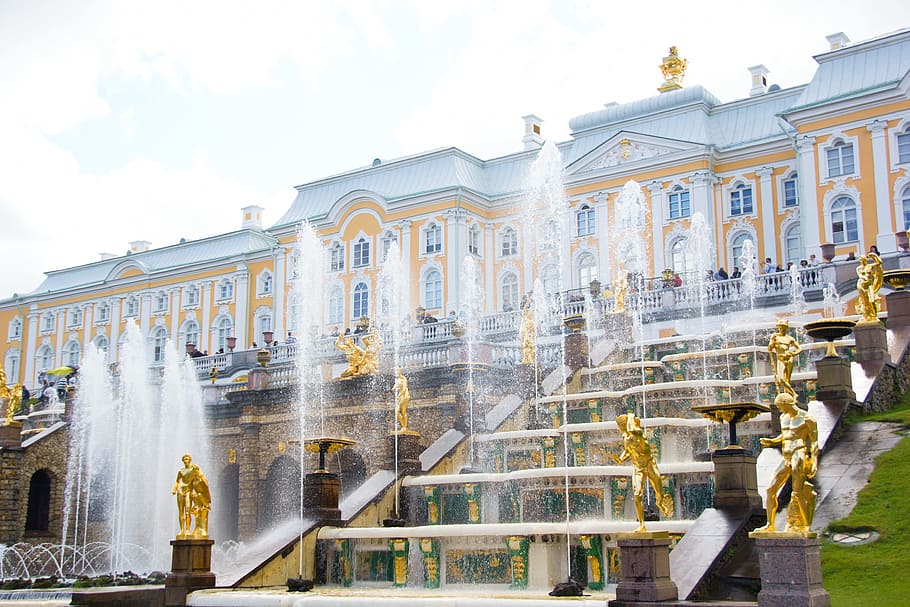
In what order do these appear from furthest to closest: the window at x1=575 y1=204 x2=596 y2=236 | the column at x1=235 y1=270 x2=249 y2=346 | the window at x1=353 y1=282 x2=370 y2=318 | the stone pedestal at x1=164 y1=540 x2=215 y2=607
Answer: the column at x1=235 y1=270 x2=249 y2=346
the window at x1=353 y1=282 x2=370 y2=318
the window at x1=575 y1=204 x2=596 y2=236
the stone pedestal at x1=164 y1=540 x2=215 y2=607

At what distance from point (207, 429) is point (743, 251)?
23.6 metres

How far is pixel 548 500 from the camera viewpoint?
1681 cm

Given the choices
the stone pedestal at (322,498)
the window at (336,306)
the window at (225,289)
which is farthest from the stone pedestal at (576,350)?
the window at (225,289)

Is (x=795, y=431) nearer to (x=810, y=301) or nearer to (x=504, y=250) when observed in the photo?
(x=810, y=301)

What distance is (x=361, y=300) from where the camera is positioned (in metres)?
52.9

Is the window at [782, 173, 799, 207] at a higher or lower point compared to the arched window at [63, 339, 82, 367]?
higher

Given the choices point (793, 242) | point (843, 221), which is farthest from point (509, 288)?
point (843, 221)

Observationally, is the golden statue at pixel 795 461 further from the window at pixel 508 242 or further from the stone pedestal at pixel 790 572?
the window at pixel 508 242

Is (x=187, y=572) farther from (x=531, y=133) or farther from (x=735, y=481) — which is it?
(x=531, y=133)

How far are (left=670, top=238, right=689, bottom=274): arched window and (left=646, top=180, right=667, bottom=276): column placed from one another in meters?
0.37

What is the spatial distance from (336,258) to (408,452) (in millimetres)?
34985

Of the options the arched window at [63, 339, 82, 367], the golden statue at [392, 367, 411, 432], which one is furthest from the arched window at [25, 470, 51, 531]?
the arched window at [63, 339, 82, 367]

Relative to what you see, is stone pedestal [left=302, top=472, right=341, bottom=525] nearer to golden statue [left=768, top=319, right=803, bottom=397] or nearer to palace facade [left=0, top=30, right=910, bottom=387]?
golden statue [left=768, top=319, right=803, bottom=397]

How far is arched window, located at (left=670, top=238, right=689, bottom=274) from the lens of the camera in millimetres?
44372
